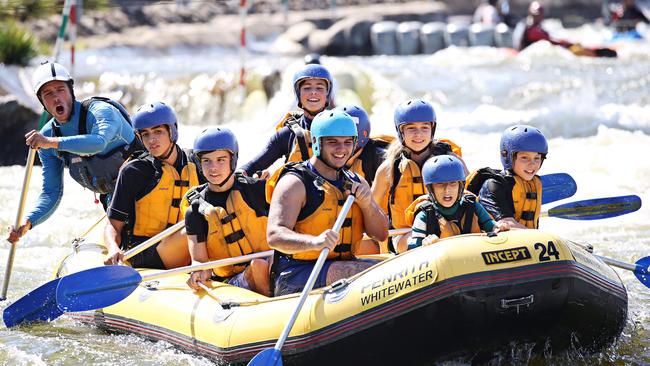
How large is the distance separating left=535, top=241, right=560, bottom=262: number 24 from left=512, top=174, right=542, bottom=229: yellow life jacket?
1105 millimetres

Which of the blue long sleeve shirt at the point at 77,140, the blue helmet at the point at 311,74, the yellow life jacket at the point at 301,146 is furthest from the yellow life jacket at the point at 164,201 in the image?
the blue helmet at the point at 311,74

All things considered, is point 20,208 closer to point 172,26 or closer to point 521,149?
point 521,149

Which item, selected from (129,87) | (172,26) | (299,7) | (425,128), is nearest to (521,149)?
(425,128)

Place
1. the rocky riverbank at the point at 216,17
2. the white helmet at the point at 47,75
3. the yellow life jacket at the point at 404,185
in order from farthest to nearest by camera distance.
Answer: the rocky riverbank at the point at 216,17 < the white helmet at the point at 47,75 < the yellow life jacket at the point at 404,185

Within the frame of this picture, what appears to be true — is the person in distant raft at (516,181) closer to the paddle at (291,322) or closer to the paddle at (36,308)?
the paddle at (291,322)

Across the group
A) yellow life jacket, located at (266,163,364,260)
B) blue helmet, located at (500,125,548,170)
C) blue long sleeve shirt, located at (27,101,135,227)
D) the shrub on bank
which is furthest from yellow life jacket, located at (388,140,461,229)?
the shrub on bank

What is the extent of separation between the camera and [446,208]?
213 inches

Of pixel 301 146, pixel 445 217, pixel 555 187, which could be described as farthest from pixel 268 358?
pixel 555 187

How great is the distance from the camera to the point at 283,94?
14508 millimetres

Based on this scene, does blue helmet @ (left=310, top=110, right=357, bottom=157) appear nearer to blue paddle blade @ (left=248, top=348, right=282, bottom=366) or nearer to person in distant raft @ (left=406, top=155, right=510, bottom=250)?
person in distant raft @ (left=406, top=155, right=510, bottom=250)

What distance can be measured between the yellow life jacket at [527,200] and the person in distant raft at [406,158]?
1.43 feet

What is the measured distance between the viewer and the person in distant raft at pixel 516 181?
19.1 feet

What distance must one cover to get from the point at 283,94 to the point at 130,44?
8482 mm

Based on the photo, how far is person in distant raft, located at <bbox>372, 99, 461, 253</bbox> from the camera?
611cm
